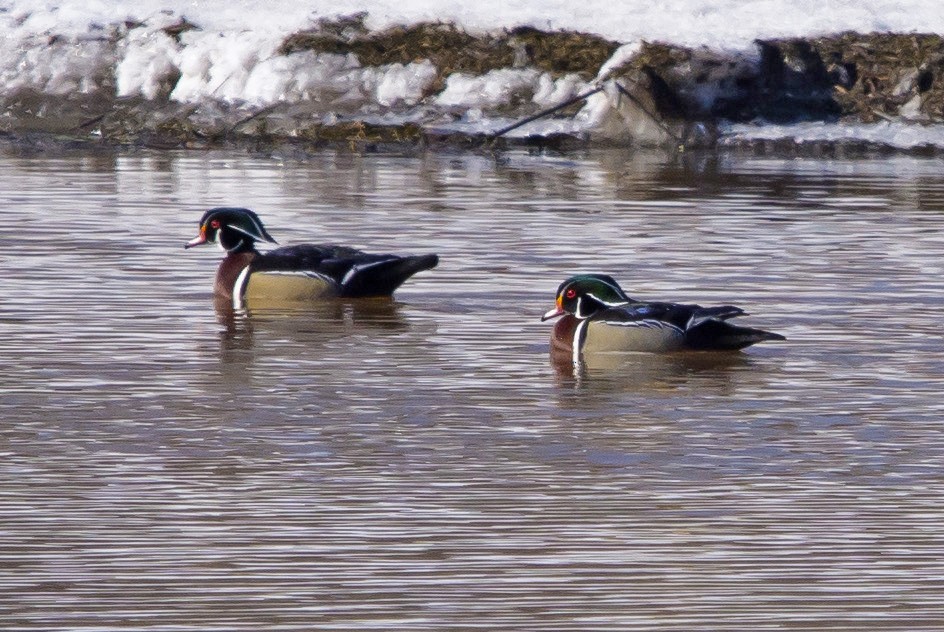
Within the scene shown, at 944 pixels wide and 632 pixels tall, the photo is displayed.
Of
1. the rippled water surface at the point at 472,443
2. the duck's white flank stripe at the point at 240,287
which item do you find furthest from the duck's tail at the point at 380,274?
the duck's white flank stripe at the point at 240,287

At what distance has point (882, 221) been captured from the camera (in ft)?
55.9

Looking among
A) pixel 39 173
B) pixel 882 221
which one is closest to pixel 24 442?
pixel 882 221

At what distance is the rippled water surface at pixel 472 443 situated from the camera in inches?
245

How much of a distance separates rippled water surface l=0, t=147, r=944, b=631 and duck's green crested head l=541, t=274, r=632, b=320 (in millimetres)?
262

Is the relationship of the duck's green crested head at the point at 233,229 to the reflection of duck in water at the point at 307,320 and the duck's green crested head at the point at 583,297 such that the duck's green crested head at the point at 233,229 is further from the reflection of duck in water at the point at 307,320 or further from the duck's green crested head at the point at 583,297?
the duck's green crested head at the point at 583,297

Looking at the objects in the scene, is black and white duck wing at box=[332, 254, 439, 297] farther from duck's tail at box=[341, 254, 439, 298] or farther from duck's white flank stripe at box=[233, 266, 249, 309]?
duck's white flank stripe at box=[233, 266, 249, 309]

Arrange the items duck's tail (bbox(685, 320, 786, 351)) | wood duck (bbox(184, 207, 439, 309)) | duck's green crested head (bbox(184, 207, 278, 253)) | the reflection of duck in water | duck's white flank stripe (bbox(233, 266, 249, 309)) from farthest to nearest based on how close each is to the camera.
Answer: duck's green crested head (bbox(184, 207, 278, 253)), wood duck (bbox(184, 207, 439, 309)), duck's white flank stripe (bbox(233, 266, 249, 309)), the reflection of duck in water, duck's tail (bbox(685, 320, 786, 351))

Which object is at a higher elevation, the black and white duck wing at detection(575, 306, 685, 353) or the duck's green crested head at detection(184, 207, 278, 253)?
the duck's green crested head at detection(184, 207, 278, 253)

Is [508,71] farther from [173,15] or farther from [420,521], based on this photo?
[420,521]

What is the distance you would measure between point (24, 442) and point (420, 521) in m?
1.97

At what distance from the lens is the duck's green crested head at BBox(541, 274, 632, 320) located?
36.2 feet

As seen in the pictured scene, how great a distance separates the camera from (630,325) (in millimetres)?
10852

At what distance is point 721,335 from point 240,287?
10.7 ft

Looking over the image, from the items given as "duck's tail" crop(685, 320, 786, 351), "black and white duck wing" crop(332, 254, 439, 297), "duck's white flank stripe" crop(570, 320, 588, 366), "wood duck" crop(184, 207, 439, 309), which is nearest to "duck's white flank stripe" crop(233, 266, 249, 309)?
"wood duck" crop(184, 207, 439, 309)
